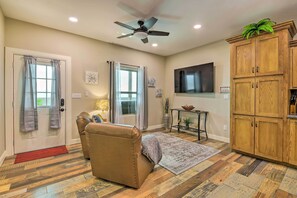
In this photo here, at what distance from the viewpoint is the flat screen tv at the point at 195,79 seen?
14.1 ft

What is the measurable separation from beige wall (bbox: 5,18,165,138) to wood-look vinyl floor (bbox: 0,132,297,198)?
1.47 meters

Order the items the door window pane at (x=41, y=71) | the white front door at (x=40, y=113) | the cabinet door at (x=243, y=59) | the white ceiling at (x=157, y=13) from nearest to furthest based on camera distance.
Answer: the white ceiling at (x=157, y=13), the cabinet door at (x=243, y=59), the white front door at (x=40, y=113), the door window pane at (x=41, y=71)

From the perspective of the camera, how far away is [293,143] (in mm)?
2518

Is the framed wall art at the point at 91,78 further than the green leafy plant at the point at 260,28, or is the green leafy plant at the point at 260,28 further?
the framed wall art at the point at 91,78

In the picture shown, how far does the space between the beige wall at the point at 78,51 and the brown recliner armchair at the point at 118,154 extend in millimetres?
2115

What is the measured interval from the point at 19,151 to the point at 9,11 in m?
2.74

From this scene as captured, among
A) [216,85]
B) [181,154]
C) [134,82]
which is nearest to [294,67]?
[216,85]

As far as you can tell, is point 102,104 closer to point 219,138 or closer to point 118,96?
point 118,96

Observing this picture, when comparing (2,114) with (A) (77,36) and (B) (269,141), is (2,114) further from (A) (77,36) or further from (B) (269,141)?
(B) (269,141)

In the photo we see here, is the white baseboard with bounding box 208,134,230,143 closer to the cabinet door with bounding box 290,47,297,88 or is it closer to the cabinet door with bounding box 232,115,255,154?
the cabinet door with bounding box 232,115,255,154

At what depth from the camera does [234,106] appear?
3215 millimetres

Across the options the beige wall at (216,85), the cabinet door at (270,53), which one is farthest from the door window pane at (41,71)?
the cabinet door at (270,53)

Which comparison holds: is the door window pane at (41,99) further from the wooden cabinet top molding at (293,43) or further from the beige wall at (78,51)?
the wooden cabinet top molding at (293,43)

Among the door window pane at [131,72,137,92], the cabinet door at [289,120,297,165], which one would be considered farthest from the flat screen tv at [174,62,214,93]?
the cabinet door at [289,120,297,165]
